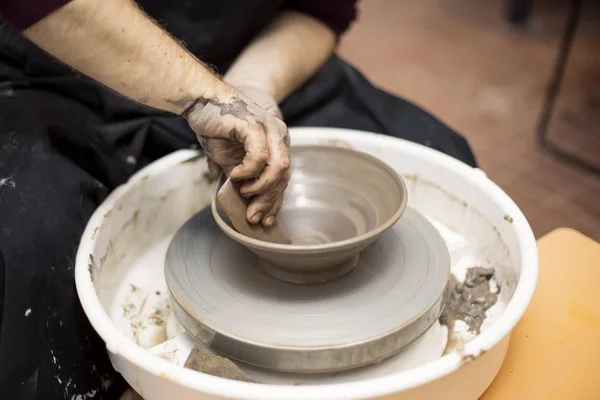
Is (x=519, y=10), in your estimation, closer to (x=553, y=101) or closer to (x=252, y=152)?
(x=553, y=101)

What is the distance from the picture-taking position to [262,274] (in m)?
1.09

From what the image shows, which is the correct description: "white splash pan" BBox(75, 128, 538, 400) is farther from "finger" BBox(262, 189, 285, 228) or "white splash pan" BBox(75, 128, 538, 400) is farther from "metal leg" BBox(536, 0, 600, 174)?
"metal leg" BBox(536, 0, 600, 174)

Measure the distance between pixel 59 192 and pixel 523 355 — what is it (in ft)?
2.84

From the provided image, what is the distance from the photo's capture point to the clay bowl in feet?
3.34

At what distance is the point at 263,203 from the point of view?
107cm

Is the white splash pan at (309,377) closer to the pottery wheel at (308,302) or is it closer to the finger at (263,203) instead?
the pottery wheel at (308,302)

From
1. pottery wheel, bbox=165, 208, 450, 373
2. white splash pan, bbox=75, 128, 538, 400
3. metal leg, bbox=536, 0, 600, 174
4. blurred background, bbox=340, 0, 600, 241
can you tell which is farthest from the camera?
metal leg, bbox=536, 0, 600, 174

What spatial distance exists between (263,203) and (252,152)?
10cm

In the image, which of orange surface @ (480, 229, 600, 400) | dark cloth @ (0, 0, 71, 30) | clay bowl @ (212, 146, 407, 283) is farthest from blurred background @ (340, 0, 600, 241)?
dark cloth @ (0, 0, 71, 30)

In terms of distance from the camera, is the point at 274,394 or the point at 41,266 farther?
the point at 41,266

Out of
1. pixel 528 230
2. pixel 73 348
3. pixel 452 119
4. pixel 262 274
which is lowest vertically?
pixel 452 119

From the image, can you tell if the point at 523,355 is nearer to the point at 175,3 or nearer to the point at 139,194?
the point at 139,194

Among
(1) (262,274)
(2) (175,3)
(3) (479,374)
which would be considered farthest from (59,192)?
(3) (479,374)

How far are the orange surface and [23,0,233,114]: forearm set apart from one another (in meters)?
0.69
